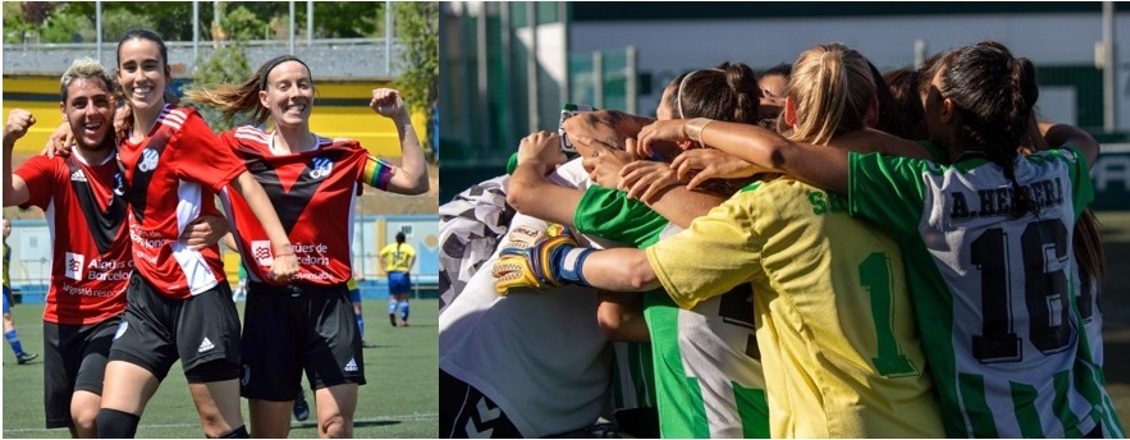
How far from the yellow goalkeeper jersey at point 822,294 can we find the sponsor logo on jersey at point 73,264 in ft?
6.98

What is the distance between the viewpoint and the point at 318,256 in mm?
4312

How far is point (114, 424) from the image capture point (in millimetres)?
4176

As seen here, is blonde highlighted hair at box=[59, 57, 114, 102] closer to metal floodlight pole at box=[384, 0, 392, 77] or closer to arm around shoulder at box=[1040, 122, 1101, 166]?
metal floodlight pole at box=[384, 0, 392, 77]

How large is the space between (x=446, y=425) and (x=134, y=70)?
139cm

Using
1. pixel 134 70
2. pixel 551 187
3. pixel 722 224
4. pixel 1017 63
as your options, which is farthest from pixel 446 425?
pixel 1017 63

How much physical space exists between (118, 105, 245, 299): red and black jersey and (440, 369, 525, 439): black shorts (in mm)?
928

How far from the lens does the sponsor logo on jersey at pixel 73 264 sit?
4457 millimetres

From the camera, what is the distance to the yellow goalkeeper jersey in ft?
10.1

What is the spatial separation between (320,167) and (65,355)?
3.48 feet

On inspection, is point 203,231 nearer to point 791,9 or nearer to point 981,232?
point 981,232

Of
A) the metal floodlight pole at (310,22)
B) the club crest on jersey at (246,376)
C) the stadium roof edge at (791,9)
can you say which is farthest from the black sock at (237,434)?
the stadium roof edge at (791,9)

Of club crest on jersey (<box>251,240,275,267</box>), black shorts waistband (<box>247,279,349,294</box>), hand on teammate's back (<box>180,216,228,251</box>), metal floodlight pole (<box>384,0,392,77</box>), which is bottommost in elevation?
black shorts waistband (<box>247,279,349,294</box>)

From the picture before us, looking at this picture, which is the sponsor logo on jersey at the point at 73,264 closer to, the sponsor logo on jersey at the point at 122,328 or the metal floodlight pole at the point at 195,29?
the sponsor logo on jersey at the point at 122,328

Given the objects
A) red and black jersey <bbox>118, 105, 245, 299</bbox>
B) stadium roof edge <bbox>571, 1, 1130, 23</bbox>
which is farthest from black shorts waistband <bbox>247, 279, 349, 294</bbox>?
stadium roof edge <bbox>571, 1, 1130, 23</bbox>
